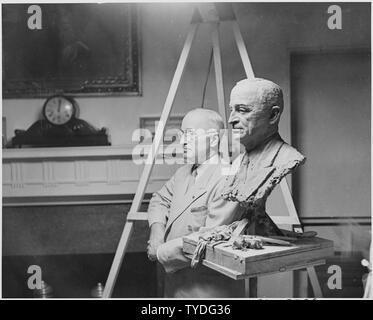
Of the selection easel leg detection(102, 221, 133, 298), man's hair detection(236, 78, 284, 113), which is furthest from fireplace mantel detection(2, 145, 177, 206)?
man's hair detection(236, 78, 284, 113)

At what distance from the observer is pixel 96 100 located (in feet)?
6.06

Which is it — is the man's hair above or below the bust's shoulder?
above

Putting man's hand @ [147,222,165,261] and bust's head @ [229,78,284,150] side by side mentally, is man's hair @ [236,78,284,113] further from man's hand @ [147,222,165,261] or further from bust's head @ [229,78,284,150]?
man's hand @ [147,222,165,261]

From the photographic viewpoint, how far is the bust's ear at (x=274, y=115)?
5.23 ft

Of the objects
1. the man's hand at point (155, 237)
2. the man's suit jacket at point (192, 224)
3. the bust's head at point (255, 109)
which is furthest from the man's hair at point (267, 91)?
the man's hand at point (155, 237)

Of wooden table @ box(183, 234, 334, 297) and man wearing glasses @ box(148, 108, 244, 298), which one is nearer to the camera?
wooden table @ box(183, 234, 334, 297)

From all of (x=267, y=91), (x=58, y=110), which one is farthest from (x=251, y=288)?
(x=58, y=110)

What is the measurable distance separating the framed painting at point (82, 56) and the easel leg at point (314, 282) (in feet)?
2.76

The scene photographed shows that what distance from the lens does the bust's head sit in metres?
1.58

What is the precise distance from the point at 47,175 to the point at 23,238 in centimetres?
24

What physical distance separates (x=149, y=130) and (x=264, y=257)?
0.62 metres
